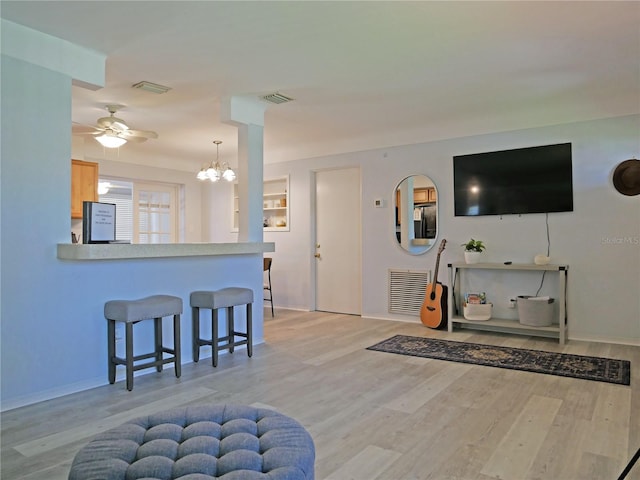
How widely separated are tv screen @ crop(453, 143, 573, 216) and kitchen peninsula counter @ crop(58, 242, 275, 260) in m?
2.66

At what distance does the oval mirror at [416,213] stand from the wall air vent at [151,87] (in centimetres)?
310

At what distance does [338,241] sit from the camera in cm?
654

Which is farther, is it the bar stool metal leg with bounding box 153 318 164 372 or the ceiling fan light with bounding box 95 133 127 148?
Answer: the ceiling fan light with bounding box 95 133 127 148

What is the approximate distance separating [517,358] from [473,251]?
1.45 m

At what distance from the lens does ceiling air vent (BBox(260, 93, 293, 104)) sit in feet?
14.1

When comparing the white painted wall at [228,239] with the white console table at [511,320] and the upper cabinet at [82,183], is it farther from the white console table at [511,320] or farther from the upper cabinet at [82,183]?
the upper cabinet at [82,183]

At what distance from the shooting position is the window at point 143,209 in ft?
23.1

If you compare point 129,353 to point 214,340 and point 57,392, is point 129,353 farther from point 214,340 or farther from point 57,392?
point 214,340

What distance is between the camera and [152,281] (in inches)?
145

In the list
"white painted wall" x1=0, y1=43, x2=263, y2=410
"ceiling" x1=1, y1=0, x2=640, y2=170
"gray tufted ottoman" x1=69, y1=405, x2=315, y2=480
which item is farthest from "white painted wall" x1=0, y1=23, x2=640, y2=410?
"gray tufted ottoman" x1=69, y1=405, x2=315, y2=480

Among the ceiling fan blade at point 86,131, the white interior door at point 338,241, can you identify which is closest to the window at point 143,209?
the ceiling fan blade at point 86,131

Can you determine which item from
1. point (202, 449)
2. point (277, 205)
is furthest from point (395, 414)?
point (277, 205)

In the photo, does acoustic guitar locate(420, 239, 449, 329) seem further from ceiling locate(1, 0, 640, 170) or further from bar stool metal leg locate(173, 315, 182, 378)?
bar stool metal leg locate(173, 315, 182, 378)

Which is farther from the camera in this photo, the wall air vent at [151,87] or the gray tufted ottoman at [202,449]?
the wall air vent at [151,87]
